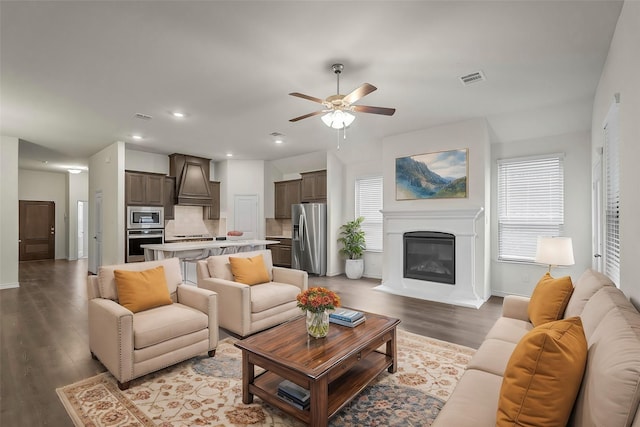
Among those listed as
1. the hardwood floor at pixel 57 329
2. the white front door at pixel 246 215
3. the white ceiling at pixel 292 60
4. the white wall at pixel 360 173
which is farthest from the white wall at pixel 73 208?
the white wall at pixel 360 173

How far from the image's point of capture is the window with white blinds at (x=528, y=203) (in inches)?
190

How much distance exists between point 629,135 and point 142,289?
3.95 metres

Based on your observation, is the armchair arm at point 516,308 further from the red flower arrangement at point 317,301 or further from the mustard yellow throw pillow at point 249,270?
the mustard yellow throw pillow at point 249,270

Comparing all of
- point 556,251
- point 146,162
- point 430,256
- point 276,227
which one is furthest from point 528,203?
point 146,162

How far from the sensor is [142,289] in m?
2.85

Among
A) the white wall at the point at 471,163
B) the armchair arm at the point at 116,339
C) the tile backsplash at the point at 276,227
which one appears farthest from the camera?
the tile backsplash at the point at 276,227

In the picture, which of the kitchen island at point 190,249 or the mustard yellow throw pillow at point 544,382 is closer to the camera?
the mustard yellow throw pillow at point 544,382

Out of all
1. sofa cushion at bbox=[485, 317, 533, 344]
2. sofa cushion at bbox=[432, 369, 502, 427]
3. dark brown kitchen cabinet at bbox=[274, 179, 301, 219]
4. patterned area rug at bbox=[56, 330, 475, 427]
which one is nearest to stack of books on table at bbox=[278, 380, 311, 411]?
patterned area rug at bbox=[56, 330, 475, 427]

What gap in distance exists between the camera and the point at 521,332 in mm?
2414

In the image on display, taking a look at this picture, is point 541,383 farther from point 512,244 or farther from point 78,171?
point 78,171

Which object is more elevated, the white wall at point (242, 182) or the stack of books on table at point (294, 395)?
the white wall at point (242, 182)

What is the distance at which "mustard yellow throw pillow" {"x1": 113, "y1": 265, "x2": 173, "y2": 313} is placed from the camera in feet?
9.10

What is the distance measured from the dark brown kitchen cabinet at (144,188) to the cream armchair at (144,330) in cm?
420

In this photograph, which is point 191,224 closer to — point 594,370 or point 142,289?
point 142,289
